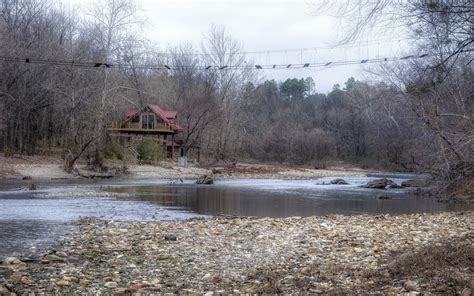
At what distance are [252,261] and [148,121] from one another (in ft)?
206

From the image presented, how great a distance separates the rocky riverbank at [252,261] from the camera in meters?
7.55

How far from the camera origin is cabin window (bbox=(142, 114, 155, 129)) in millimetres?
71188

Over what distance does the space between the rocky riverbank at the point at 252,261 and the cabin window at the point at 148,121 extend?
5667 cm

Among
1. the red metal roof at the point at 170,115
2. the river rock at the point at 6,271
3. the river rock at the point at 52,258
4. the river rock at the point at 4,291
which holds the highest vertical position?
the red metal roof at the point at 170,115

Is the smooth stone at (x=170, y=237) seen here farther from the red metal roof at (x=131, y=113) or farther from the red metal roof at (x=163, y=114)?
the red metal roof at (x=131, y=113)

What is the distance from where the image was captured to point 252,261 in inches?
401

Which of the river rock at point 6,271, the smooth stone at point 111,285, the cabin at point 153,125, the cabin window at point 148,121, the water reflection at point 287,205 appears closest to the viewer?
the smooth stone at point 111,285

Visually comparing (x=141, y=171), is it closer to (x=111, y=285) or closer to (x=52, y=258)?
(x=52, y=258)

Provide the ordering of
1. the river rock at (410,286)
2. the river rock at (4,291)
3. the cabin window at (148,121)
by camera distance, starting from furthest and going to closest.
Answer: the cabin window at (148,121) < the river rock at (4,291) < the river rock at (410,286)

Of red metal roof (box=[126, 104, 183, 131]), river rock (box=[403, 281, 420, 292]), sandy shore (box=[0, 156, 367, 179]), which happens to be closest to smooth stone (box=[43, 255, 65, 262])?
river rock (box=[403, 281, 420, 292])

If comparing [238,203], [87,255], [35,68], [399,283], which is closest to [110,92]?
[35,68]

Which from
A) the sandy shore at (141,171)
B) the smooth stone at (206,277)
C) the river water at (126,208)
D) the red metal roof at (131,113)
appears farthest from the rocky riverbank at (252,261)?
the red metal roof at (131,113)

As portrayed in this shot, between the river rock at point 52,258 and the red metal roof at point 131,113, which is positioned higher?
the red metal roof at point 131,113

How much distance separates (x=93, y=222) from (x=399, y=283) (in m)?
11.9
